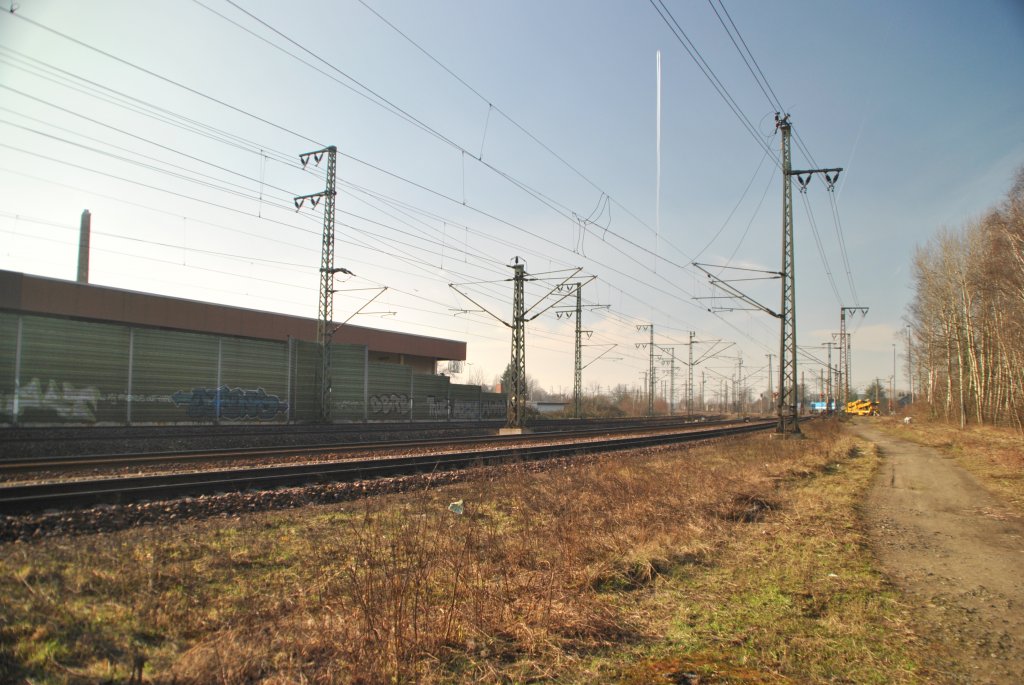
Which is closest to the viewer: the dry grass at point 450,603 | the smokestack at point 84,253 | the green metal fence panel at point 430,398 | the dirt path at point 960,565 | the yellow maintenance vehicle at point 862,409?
the dry grass at point 450,603

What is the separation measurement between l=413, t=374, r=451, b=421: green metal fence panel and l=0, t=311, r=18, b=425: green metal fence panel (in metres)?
25.9

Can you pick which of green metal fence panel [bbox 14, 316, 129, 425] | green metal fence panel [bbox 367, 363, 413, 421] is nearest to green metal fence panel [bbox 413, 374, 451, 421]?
green metal fence panel [bbox 367, 363, 413, 421]

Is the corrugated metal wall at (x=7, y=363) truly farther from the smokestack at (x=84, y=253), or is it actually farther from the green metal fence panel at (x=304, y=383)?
the smokestack at (x=84, y=253)

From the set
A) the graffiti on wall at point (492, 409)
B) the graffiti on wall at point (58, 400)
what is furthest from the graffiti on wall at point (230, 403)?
the graffiti on wall at point (492, 409)

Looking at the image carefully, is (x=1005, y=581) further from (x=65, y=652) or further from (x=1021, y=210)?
(x=1021, y=210)

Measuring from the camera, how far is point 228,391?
108 feet

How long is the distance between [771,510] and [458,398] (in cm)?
4277

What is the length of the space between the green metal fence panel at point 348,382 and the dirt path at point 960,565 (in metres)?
33.2

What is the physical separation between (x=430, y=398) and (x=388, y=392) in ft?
16.2

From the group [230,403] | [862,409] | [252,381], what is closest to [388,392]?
[252,381]

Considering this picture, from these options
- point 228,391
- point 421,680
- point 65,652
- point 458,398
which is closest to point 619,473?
point 421,680

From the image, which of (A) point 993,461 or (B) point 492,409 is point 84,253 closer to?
(B) point 492,409

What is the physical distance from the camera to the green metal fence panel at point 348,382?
132 ft

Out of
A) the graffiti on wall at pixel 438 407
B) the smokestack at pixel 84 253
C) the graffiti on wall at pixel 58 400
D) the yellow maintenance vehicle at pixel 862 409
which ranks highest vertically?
the smokestack at pixel 84 253
